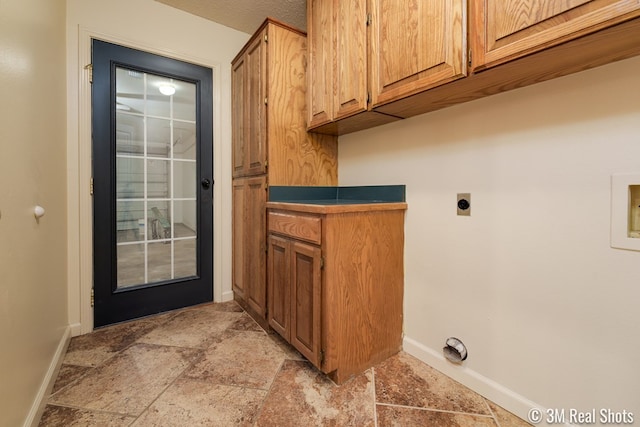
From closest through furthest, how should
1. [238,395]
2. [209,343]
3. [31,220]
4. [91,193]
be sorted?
[31,220] < [238,395] < [209,343] < [91,193]

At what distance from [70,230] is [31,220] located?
76 centimetres

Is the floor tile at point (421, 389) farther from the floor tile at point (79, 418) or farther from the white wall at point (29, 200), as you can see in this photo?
the white wall at point (29, 200)

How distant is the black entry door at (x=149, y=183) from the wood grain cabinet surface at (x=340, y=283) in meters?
0.99

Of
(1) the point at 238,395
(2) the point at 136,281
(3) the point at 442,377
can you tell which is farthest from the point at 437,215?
(2) the point at 136,281

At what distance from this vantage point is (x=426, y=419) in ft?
3.48

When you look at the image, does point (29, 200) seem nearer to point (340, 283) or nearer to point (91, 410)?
point (91, 410)

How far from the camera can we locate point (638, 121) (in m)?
0.83

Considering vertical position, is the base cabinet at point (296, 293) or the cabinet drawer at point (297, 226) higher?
the cabinet drawer at point (297, 226)

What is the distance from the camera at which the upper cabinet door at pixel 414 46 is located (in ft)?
3.23

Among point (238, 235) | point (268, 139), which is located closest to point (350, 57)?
point (268, 139)

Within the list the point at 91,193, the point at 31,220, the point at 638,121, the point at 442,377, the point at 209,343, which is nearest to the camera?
the point at 638,121

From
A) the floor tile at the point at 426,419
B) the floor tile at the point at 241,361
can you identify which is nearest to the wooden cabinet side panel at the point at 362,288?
the floor tile at the point at 426,419

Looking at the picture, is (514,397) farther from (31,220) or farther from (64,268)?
(64,268)

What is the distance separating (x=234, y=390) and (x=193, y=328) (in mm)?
756
